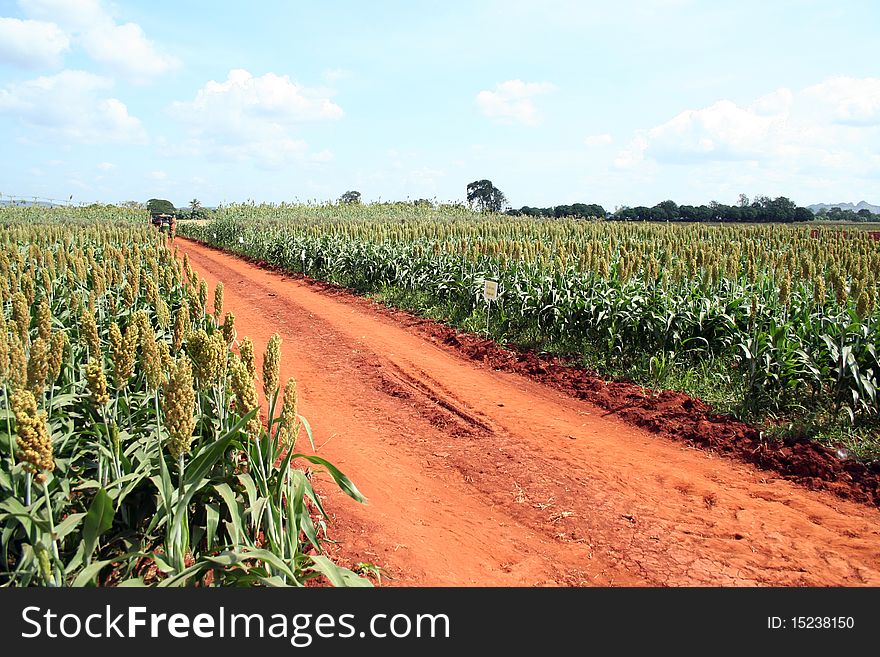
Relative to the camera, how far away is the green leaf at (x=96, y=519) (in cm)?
267

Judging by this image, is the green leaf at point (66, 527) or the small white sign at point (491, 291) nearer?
the green leaf at point (66, 527)

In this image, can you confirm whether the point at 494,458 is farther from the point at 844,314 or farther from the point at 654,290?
A: the point at 844,314

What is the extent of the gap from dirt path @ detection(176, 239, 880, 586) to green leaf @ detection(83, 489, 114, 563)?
1605 millimetres

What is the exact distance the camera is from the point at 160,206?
190 ft

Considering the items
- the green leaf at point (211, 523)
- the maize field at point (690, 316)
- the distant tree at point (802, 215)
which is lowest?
the green leaf at point (211, 523)

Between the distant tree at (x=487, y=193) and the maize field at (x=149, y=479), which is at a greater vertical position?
the distant tree at (x=487, y=193)

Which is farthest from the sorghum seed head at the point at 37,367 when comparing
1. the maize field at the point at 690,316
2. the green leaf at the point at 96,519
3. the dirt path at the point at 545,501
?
the maize field at the point at 690,316

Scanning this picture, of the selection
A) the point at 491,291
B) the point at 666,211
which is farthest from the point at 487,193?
the point at 491,291

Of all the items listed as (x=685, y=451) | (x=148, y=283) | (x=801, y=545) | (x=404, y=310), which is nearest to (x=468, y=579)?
(x=801, y=545)

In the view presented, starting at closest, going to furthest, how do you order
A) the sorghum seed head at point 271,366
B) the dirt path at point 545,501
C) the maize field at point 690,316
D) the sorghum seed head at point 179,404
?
the sorghum seed head at point 179,404 → the sorghum seed head at point 271,366 → the dirt path at point 545,501 → the maize field at point 690,316

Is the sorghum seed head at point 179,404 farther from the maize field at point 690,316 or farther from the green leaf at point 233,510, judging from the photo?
the maize field at point 690,316

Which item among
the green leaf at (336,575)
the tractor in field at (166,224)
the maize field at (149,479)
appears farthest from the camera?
the tractor in field at (166,224)

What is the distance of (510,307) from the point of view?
35.2ft

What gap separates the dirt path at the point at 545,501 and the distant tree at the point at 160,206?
182ft
